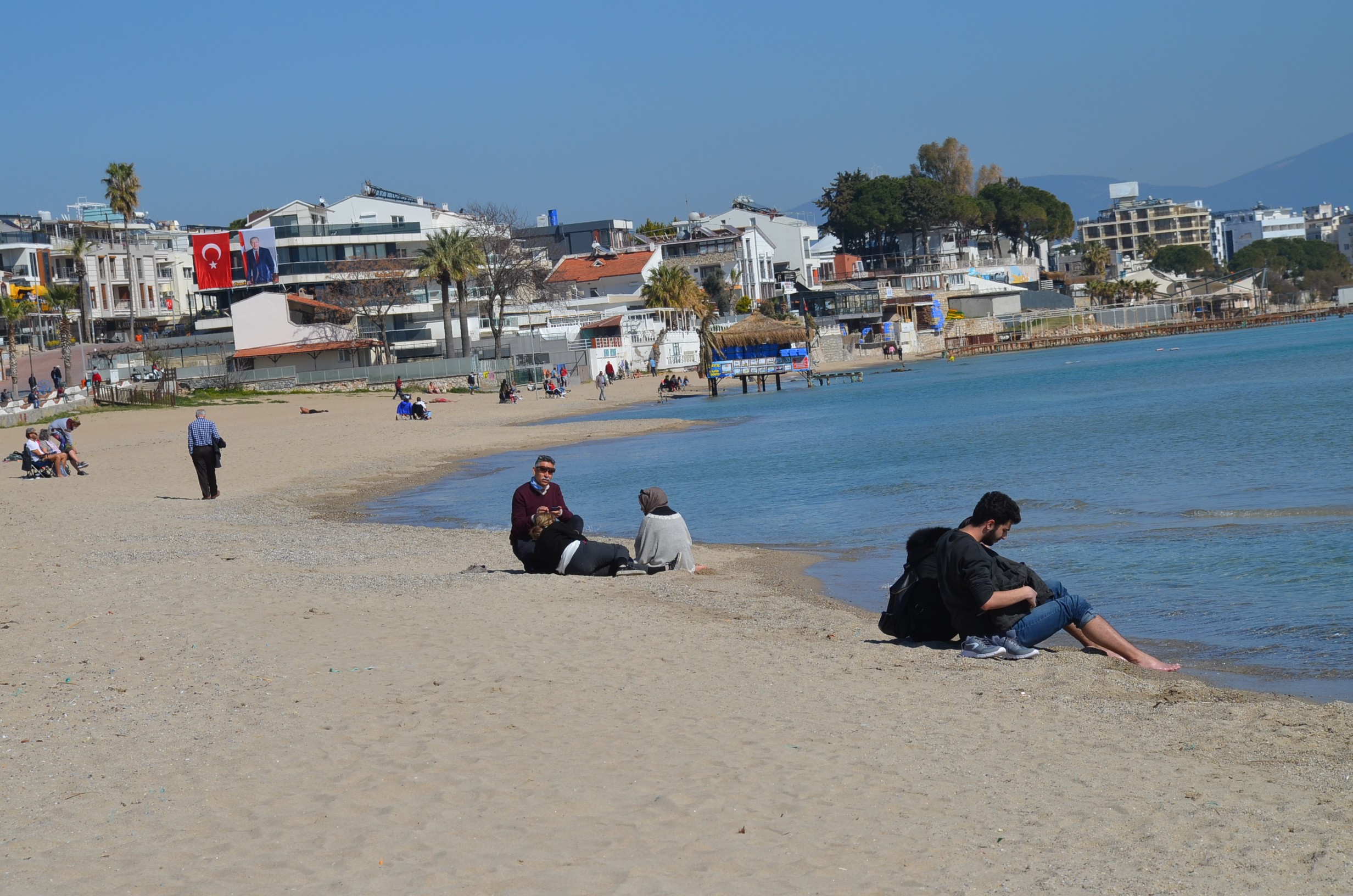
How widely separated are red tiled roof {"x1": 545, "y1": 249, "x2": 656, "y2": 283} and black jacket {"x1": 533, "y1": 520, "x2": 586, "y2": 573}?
260 ft

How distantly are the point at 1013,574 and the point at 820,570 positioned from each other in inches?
228

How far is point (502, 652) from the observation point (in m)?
8.53

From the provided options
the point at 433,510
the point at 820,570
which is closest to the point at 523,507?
the point at 820,570

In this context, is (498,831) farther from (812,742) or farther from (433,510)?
(433,510)

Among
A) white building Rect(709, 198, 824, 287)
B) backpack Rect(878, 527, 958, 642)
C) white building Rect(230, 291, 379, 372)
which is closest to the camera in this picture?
backpack Rect(878, 527, 958, 642)

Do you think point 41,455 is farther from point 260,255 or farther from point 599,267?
point 599,267

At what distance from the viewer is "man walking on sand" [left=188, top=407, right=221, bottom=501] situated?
833 inches

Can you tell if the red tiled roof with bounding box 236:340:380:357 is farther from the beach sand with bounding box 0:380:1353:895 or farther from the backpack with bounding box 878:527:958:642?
the backpack with bounding box 878:527:958:642

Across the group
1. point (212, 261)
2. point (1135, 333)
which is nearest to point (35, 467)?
point (212, 261)

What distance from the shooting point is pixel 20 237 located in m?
86.5

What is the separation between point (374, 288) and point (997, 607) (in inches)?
2735

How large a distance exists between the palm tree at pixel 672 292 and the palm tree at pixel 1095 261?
76.3 meters

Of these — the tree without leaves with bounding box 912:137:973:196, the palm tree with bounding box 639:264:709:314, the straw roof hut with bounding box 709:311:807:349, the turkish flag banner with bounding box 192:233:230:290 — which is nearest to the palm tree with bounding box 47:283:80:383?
the turkish flag banner with bounding box 192:233:230:290

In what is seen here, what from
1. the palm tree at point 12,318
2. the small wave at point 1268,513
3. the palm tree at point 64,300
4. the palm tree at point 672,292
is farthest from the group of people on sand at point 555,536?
the palm tree at point 672,292
